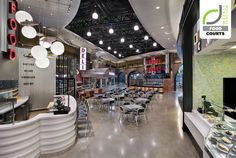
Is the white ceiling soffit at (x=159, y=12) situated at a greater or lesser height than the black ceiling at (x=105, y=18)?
lesser

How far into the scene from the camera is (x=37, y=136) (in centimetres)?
353

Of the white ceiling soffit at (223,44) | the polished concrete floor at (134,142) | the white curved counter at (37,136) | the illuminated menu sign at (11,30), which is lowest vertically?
the polished concrete floor at (134,142)

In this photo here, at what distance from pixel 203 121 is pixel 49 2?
6385mm

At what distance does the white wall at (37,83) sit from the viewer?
7.48m

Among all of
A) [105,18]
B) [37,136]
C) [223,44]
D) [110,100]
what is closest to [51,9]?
[105,18]

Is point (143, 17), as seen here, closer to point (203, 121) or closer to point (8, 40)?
point (203, 121)

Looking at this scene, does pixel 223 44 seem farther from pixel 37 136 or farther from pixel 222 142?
pixel 37 136

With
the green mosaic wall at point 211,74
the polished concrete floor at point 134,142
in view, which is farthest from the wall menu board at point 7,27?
the green mosaic wall at point 211,74

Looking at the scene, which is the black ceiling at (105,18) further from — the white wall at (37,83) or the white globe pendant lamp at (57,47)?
the white globe pendant lamp at (57,47)

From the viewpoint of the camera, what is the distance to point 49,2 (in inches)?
214

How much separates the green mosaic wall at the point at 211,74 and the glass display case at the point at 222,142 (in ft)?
7.74

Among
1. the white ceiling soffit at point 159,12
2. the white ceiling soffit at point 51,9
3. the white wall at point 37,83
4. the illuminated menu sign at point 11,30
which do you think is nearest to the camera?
the illuminated menu sign at point 11,30

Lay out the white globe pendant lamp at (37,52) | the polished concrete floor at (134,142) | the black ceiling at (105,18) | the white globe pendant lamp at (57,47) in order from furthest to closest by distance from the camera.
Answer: the black ceiling at (105,18) → the white globe pendant lamp at (57,47) → the white globe pendant lamp at (37,52) → the polished concrete floor at (134,142)

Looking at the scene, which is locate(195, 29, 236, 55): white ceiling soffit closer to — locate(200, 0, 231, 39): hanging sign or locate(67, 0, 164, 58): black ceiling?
locate(200, 0, 231, 39): hanging sign
